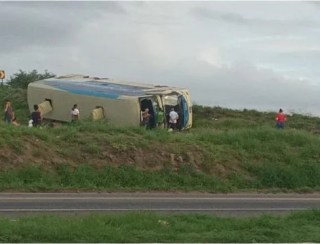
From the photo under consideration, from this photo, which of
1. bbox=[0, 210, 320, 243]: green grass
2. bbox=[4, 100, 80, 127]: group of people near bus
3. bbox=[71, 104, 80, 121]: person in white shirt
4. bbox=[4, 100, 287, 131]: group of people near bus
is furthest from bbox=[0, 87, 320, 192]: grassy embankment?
bbox=[0, 210, 320, 243]: green grass

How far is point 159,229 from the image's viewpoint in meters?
10.2

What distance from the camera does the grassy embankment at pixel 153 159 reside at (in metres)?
21.1

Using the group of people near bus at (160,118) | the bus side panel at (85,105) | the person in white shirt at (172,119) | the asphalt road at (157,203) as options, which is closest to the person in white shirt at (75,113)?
the bus side panel at (85,105)

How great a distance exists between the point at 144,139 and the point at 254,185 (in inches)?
165

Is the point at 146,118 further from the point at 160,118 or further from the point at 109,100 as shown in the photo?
the point at 109,100

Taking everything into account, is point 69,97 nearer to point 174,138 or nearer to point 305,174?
point 174,138

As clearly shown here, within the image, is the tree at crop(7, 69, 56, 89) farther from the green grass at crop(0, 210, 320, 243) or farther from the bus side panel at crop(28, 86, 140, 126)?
the green grass at crop(0, 210, 320, 243)

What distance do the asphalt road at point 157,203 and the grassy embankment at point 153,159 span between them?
1647 mm

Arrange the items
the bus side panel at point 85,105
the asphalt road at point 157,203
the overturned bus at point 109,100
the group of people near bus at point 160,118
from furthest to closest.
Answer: the group of people near bus at point 160,118 → the overturned bus at point 109,100 → the bus side panel at point 85,105 → the asphalt road at point 157,203

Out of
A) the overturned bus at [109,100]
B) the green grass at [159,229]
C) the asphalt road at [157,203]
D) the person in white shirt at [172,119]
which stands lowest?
the asphalt road at [157,203]

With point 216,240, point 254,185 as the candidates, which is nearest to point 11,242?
point 216,240

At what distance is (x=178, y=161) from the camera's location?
23.2 m

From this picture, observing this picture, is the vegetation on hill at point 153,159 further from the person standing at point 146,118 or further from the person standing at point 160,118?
the person standing at point 160,118

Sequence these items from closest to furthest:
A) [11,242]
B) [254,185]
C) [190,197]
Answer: [11,242], [190,197], [254,185]
